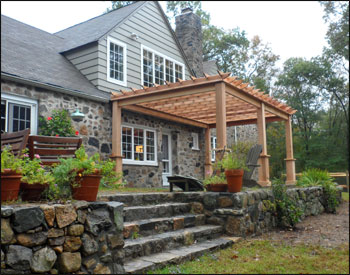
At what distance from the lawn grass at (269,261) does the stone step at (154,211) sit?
0.99 metres

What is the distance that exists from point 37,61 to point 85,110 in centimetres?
174

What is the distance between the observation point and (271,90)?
86.6 feet

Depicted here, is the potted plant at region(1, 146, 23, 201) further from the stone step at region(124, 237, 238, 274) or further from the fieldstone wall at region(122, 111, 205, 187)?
the fieldstone wall at region(122, 111, 205, 187)

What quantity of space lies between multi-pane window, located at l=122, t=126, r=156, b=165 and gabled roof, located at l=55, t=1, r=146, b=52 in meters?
2.78

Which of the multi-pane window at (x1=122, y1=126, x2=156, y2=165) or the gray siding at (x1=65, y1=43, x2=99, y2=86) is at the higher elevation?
the gray siding at (x1=65, y1=43, x2=99, y2=86)

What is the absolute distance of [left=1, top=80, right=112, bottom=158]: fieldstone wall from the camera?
290 inches

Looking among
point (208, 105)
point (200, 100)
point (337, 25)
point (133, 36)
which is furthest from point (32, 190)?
point (337, 25)

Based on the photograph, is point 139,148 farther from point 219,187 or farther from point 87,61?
point 219,187

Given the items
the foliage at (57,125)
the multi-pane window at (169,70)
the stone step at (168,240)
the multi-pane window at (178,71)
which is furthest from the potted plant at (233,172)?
the multi-pane window at (178,71)

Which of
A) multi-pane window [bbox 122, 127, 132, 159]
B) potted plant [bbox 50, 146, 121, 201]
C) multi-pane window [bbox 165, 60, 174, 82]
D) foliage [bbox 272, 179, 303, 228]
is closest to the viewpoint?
potted plant [bbox 50, 146, 121, 201]

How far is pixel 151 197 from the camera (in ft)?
18.1

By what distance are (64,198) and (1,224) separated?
0.80 meters

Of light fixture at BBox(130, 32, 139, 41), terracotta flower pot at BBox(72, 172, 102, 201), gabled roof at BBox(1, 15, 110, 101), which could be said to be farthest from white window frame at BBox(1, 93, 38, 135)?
terracotta flower pot at BBox(72, 172, 102, 201)

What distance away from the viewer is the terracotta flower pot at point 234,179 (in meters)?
5.61
